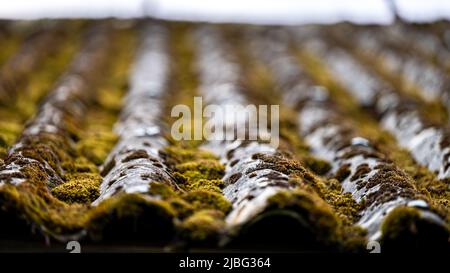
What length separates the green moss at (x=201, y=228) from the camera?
4457 mm

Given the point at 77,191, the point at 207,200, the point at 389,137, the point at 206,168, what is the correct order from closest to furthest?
1. the point at 207,200
2. the point at 77,191
3. the point at 206,168
4. the point at 389,137

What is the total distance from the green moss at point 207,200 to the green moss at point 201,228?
37 cm

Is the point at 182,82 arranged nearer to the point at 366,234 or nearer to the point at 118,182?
the point at 118,182

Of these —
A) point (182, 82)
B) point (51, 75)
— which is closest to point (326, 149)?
point (182, 82)

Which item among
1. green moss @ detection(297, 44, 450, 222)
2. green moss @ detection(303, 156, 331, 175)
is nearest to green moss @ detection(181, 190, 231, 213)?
green moss @ detection(297, 44, 450, 222)

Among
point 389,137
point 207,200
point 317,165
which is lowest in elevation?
point 207,200

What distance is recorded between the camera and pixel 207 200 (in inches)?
209

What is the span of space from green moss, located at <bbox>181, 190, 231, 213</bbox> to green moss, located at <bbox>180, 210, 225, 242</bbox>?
374 mm

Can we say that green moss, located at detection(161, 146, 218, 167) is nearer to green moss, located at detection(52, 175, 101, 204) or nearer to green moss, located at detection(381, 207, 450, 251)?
green moss, located at detection(52, 175, 101, 204)

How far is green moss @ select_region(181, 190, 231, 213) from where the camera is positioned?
514cm

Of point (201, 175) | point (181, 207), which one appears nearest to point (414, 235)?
point (181, 207)

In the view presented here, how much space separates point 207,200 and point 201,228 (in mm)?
800

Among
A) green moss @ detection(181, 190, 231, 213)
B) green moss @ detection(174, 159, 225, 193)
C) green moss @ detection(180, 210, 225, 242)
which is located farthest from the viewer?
green moss @ detection(174, 159, 225, 193)

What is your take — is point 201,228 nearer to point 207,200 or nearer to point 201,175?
point 207,200
